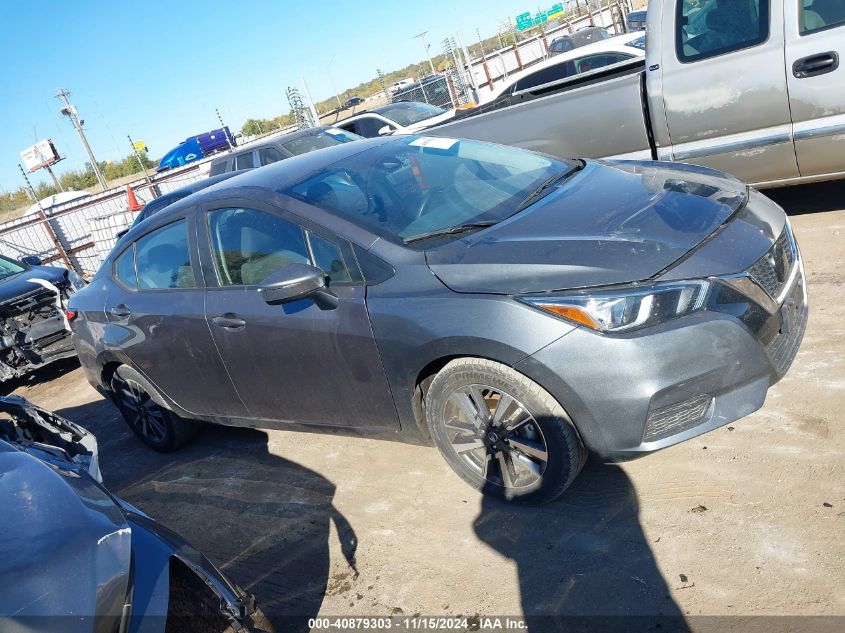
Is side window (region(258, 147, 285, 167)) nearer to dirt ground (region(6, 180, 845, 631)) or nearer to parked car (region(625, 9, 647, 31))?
dirt ground (region(6, 180, 845, 631))

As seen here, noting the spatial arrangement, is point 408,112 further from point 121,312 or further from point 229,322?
point 229,322

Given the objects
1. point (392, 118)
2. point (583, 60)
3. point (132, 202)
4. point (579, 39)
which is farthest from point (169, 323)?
point (579, 39)

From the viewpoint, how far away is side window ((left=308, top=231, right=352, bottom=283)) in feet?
10.6

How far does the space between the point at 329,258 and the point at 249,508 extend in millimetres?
1586

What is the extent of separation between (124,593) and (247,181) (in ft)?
7.90

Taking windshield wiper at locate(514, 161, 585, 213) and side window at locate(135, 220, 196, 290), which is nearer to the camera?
windshield wiper at locate(514, 161, 585, 213)

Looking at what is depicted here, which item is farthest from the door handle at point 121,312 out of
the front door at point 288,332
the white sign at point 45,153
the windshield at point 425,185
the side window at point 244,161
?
the white sign at point 45,153

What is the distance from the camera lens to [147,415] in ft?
15.9

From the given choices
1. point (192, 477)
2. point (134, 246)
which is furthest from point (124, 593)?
point (134, 246)

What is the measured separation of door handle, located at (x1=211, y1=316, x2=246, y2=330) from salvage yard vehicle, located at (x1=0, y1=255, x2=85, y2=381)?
4.29 metres

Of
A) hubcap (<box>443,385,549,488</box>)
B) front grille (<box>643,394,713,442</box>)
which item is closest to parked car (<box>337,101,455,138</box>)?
hubcap (<box>443,385,549,488</box>)

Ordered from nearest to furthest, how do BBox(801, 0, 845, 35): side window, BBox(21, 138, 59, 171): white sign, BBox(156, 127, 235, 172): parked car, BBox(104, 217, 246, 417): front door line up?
BBox(104, 217, 246, 417): front door < BBox(801, 0, 845, 35): side window < BBox(21, 138, 59, 171): white sign < BBox(156, 127, 235, 172): parked car

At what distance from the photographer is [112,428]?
5.84 meters

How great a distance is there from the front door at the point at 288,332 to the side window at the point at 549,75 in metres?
7.84
